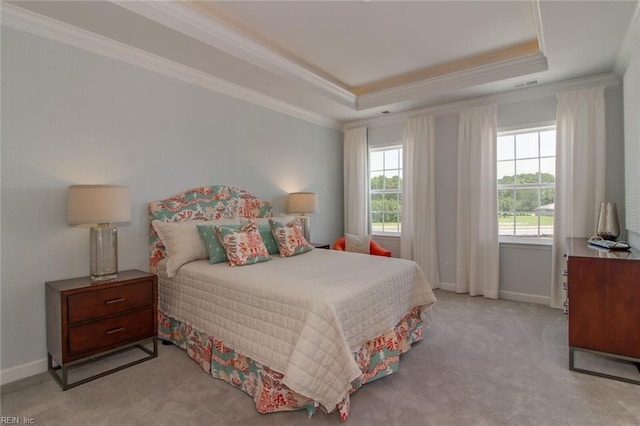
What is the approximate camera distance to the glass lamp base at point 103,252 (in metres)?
2.49

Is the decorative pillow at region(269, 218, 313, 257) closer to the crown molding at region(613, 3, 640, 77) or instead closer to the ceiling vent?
the ceiling vent

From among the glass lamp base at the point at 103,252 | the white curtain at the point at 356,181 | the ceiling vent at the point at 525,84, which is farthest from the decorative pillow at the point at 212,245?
the ceiling vent at the point at 525,84

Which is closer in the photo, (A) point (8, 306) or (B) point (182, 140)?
(A) point (8, 306)

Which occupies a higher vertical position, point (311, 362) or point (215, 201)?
point (215, 201)

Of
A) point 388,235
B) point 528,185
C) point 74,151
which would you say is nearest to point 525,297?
point 528,185

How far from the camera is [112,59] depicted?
278cm

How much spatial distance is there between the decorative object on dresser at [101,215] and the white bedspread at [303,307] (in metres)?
0.51

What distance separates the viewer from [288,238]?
3.30 m

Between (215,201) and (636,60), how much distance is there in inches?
159

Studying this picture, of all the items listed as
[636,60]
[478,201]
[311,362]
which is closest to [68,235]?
[311,362]

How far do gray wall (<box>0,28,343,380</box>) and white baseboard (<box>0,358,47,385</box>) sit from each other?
11 mm

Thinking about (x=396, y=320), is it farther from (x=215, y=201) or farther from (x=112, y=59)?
(x=112, y=59)

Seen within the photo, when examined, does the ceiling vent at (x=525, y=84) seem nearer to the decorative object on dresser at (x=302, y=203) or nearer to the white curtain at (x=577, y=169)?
the white curtain at (x=577, y=169)

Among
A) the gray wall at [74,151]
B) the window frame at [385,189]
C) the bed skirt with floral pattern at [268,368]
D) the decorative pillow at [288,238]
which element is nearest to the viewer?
the bed skirt with floral pattern at [268,368]
